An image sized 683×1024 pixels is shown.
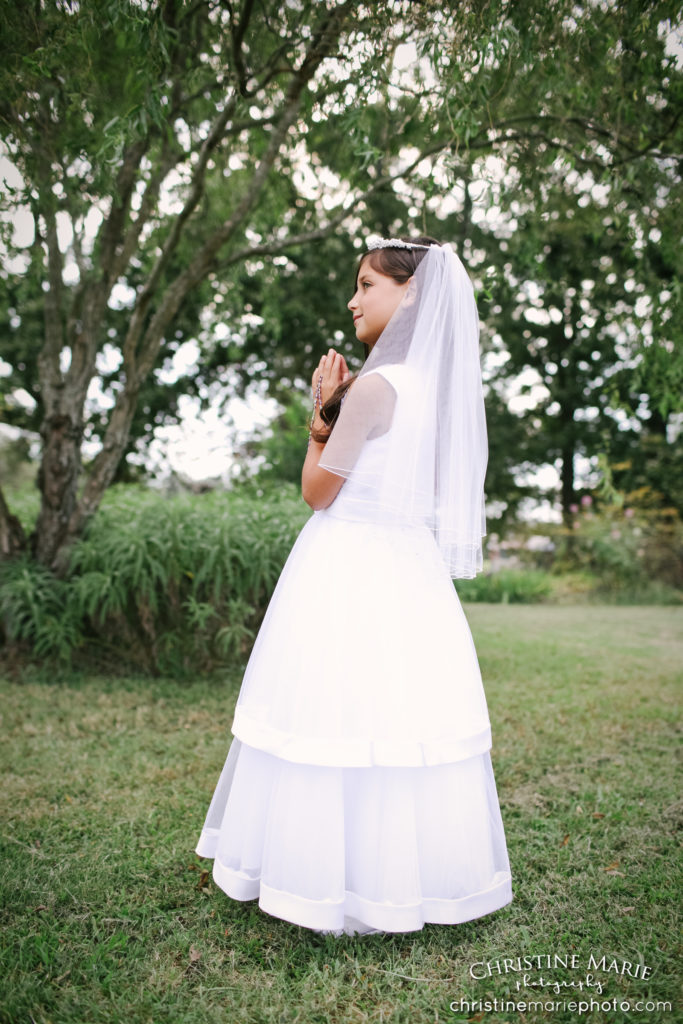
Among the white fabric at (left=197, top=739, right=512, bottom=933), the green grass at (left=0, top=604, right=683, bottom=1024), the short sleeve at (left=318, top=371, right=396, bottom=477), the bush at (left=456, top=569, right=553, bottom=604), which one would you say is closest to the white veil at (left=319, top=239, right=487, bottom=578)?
the short sleeve at (left=318, top=371, right=396, bottom=477)

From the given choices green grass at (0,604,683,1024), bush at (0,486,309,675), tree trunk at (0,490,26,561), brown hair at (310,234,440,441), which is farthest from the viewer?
tree trunk at (0,490,26,561)

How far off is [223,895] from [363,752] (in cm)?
87

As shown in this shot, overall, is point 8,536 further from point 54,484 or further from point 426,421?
point 426,421

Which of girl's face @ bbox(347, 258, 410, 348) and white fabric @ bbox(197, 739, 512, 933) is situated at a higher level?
girl's face @ bbox(347, 258, 410, 348)

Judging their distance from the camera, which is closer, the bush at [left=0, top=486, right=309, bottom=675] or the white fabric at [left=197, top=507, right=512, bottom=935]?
the white fabric at [left=197, top=507, right=512, bottom=935]

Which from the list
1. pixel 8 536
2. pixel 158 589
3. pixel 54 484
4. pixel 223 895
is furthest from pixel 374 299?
pixel 8 536

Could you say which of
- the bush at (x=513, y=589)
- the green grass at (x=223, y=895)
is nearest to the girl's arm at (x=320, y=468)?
the green grass at (x=223, y=895)

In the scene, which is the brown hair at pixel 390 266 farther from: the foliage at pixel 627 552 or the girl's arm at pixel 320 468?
the foliage at pixel 627 552

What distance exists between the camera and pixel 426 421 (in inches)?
81.1

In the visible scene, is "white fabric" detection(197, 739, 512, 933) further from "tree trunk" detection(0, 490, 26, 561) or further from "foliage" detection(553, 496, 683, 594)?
"foliage" detection(553, 496, 683, 594)

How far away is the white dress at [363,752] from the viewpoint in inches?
73.5

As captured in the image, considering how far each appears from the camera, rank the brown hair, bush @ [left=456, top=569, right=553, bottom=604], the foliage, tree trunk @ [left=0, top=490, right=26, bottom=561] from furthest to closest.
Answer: the foliage → bush @ [left=456, top=569, right=553, bottom=604] → tree trunk @ [left=0, top=490, right=26, bottom=561] → the brown hair

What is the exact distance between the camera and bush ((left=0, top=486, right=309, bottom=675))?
4676mm

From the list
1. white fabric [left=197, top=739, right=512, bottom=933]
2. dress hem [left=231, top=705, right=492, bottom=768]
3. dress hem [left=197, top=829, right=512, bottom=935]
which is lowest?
dress hem [left=197, top=829, right=512, bottom=935]
